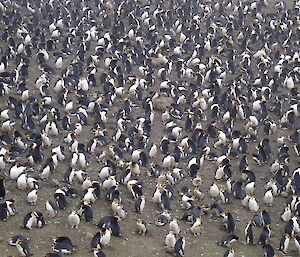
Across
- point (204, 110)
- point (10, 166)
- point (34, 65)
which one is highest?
point (34, 65)

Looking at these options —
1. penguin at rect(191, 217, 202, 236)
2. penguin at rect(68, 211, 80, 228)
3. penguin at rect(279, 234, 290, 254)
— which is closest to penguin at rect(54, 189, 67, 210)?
penguin at rect(68, 211, 80, 228)

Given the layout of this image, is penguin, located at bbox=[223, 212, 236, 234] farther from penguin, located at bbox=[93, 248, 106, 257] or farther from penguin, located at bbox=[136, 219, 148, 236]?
penguin, located at bbox=[93, 248, 106, 257]

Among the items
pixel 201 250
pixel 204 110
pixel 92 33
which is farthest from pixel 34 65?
pixel 201 250

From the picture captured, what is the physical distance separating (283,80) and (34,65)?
28.3 feet

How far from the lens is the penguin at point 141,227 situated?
41.9 ft

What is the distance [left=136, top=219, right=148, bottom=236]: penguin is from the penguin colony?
3 cm

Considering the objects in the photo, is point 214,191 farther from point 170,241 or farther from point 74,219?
point 74,219

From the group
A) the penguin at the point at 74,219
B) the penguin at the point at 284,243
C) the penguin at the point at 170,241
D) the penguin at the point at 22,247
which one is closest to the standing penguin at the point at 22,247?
the penguin at the point at 22,247

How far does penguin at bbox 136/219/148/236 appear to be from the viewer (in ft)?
41.9

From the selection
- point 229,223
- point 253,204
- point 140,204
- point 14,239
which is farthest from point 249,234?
point 14,239

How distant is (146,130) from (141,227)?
4445mm

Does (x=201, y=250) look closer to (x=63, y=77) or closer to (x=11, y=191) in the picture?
(x=11, y=191)

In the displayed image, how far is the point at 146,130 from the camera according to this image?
16734mm

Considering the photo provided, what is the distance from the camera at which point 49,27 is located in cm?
2284
